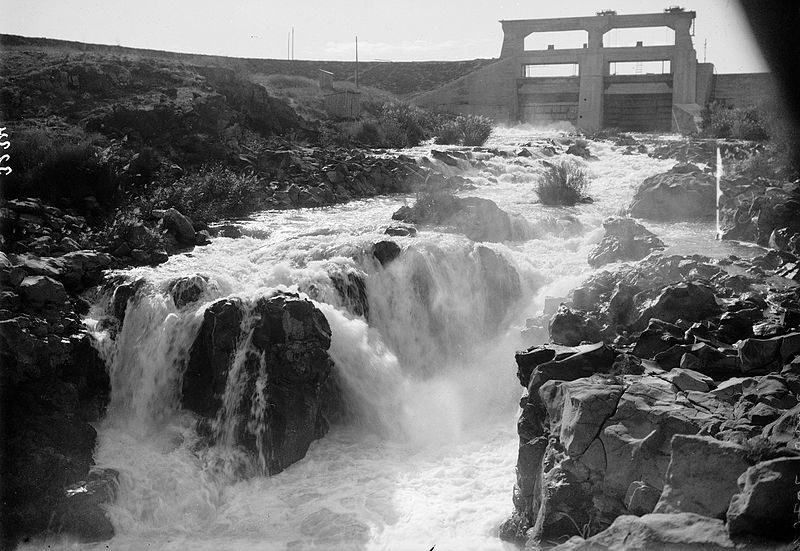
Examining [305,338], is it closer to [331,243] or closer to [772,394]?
[331,243]

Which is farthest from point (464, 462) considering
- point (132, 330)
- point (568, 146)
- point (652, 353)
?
point (568, 146)

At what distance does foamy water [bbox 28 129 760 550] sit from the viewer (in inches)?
331

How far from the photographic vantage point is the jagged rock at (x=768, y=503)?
14.4 feet

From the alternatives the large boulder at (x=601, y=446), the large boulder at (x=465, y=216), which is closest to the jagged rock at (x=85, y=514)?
the large boulder at (x=601, y=446)

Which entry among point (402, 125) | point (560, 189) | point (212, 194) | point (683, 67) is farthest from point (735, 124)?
point (212, 194)

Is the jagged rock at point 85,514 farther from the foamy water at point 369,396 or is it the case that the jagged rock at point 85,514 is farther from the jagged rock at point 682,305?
the jagged rock at point 682,305

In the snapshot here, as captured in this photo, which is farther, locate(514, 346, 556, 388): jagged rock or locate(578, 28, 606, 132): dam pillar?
locate(578, 28, 606, 132): dam pillar

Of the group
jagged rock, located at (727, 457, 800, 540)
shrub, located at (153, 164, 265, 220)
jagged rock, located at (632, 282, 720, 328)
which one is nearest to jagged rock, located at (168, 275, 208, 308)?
shrub, located at (153, 164, 265, 220)

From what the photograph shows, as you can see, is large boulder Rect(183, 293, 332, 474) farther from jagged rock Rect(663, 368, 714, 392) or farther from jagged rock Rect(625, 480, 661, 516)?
jagged rock Rect(625, 480, 661, 516)

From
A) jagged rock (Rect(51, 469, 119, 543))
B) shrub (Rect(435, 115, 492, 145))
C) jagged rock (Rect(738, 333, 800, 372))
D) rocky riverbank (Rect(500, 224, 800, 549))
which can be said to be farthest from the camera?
shrub (Rect(435, 115, 492, 145))

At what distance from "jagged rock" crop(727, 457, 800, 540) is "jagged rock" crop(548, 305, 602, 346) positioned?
4.36 m

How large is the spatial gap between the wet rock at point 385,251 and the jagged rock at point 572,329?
3738 mm

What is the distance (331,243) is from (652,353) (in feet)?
20.6

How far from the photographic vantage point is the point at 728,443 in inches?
212
